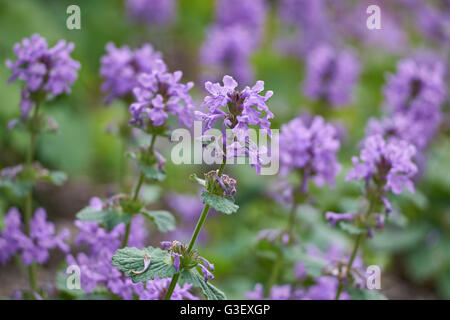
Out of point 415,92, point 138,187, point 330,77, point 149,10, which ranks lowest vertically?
point 138,187

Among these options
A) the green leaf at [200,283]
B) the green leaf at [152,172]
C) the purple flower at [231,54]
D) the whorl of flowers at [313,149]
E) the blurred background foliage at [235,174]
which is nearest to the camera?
the green leaf at [200,283]

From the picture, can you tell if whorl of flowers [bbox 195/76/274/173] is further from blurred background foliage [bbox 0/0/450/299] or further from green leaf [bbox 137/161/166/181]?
blurred background foliage [bbox 0/0/450/299]

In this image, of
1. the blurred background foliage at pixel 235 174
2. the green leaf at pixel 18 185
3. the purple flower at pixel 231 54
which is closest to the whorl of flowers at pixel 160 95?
the green leaf at pixel 18 185

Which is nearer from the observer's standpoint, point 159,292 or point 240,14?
point 159,292

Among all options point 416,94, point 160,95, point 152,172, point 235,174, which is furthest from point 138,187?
point 235,174

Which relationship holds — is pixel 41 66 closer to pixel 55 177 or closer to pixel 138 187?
pixel 55 177

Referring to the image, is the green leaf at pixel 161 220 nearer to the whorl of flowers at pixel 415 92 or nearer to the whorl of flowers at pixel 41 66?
the whorl of flowers at pixel 41 66

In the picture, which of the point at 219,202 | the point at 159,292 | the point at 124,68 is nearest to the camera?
the point at 219,202
